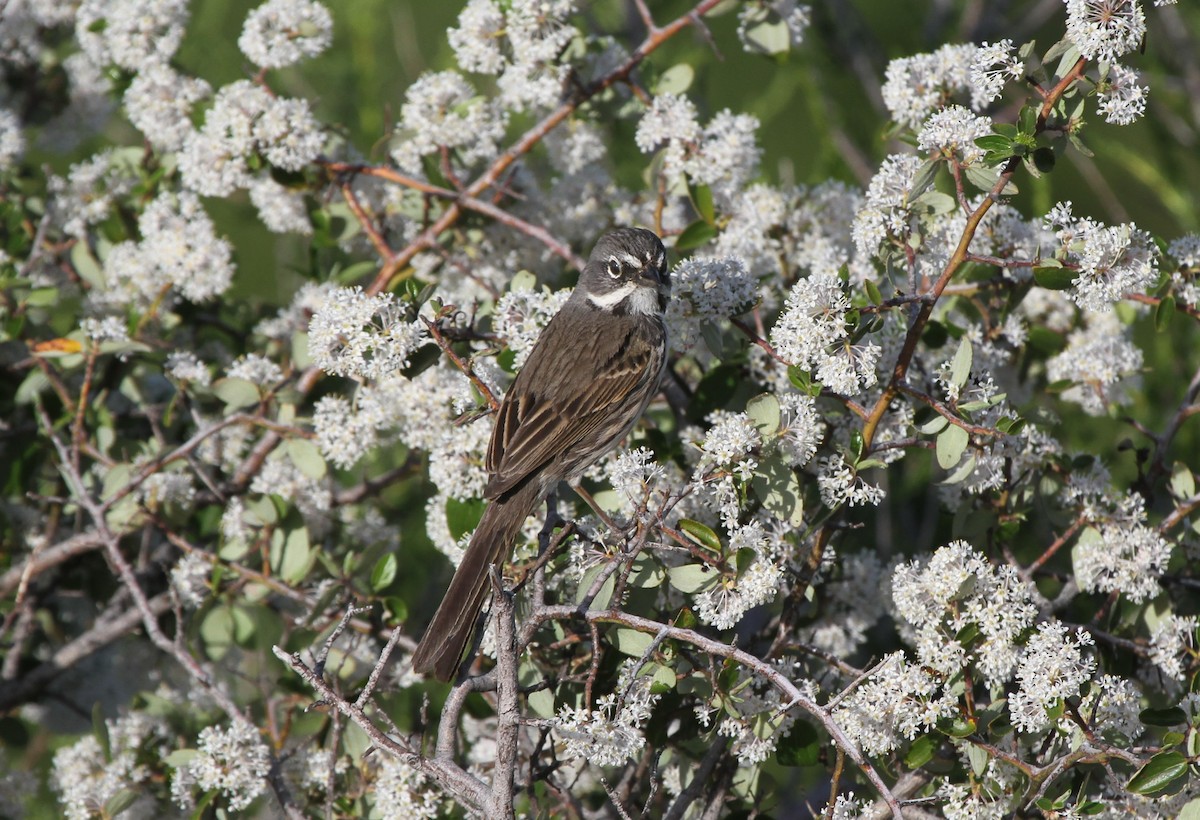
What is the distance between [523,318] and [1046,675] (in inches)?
72.7

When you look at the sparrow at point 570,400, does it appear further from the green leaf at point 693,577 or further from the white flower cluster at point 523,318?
the green leaf at point 693,577

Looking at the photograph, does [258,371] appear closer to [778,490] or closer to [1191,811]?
[778,490]

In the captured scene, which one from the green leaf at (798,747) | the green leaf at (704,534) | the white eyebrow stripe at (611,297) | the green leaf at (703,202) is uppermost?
the green leaf at (703,202)

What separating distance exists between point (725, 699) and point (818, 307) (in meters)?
1.06

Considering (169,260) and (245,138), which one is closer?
(245,138)

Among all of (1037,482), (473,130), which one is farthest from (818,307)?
(473,130)

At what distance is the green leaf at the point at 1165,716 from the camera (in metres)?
2.88

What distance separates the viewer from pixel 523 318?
3.67 meters

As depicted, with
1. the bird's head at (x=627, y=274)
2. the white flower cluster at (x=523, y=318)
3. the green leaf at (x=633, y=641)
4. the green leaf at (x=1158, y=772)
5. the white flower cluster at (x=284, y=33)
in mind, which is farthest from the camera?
the white flower cluster at (x=284, y=33)

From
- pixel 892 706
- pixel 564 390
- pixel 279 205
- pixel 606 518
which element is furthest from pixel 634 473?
pixel 279 205

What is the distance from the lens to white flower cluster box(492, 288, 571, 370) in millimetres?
3617

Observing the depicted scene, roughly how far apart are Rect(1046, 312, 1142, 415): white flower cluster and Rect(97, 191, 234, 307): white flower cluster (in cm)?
303

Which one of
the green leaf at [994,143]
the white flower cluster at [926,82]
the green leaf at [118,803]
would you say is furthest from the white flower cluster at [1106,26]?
the green leaf at [118,803]

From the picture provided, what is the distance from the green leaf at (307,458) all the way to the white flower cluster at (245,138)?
1.02 m
